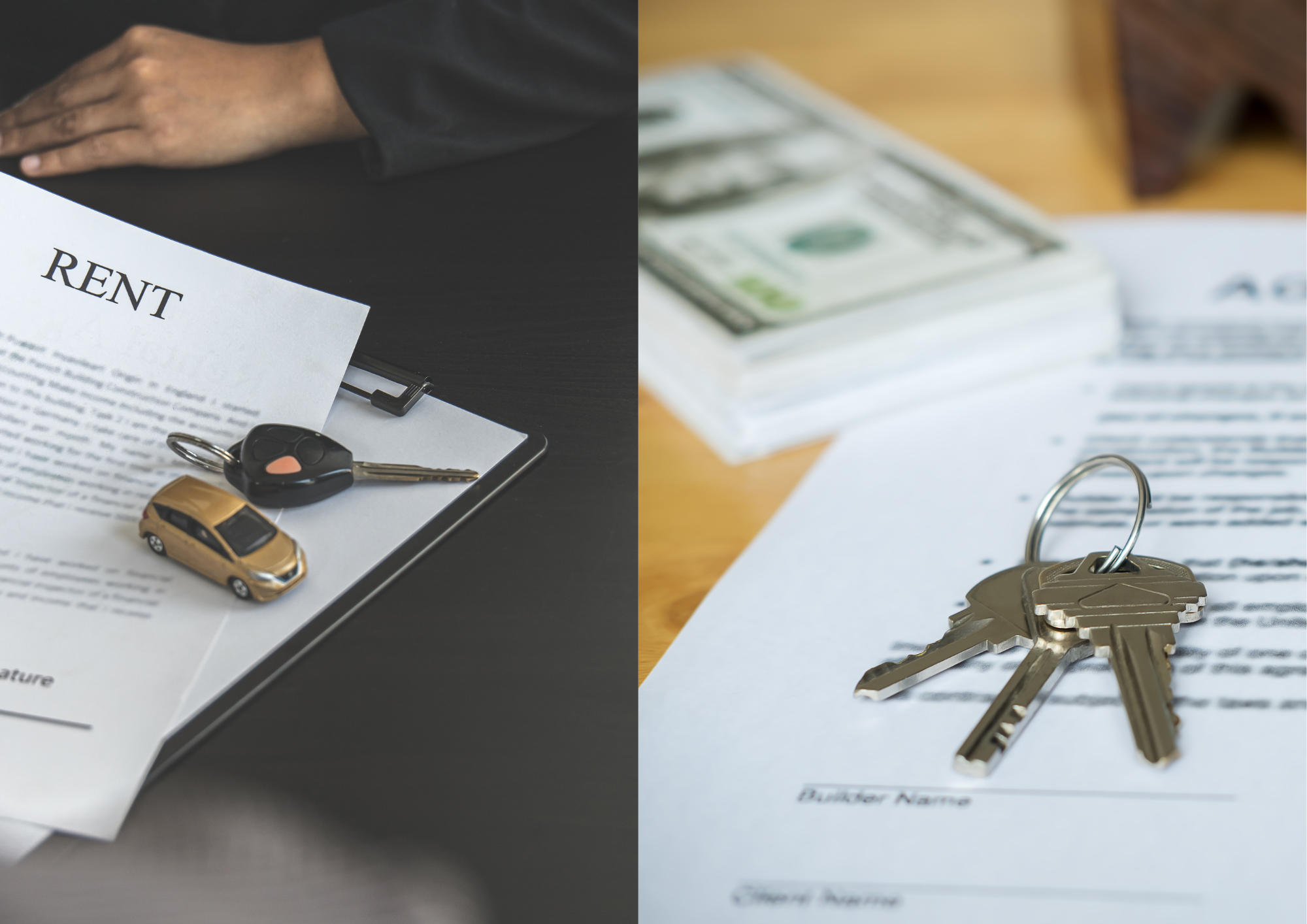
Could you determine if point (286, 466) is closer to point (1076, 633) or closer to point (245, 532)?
point (245, 532)

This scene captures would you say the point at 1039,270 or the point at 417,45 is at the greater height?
the point at 417,45

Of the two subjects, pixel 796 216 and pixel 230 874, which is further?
pixel 796 216

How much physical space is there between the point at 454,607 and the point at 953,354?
295mm

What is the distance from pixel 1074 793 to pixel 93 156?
0.96 ft

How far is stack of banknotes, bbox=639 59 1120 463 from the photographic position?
0.45 m

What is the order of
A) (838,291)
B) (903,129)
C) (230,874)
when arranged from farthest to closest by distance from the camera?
(903,129) → (838,291) → (230,874)

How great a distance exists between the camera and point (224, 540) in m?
0.24

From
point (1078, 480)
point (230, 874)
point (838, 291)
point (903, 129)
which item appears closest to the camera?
point (230, 874)

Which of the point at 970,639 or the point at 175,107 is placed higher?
the point at 175,107

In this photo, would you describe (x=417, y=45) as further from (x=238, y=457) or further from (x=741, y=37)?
(x=741, y=37)

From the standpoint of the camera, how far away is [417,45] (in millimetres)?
260

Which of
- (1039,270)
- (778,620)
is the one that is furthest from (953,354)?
(778,620)

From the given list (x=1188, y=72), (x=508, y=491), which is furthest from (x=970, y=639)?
(x=1188, y=72)

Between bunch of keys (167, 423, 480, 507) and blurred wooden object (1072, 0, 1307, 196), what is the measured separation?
52cm
